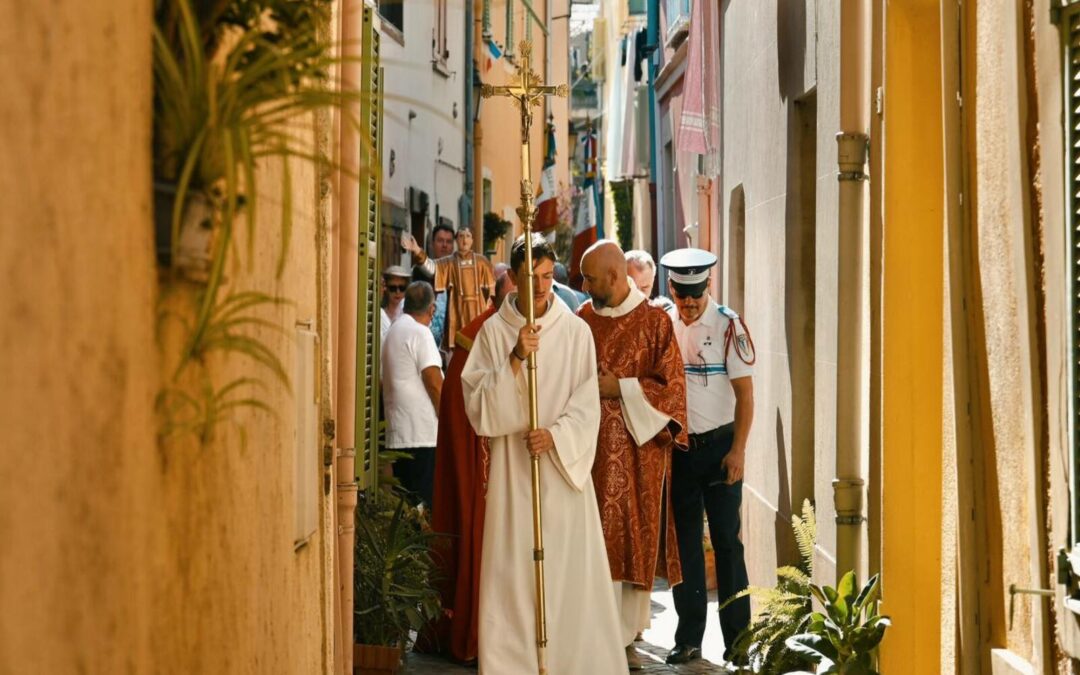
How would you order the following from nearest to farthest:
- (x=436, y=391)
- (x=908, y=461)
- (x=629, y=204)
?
(x=908, y=461) → (x=436, y=391) → (x=629, y=204)

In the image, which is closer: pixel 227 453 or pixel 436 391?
pixel 227 453

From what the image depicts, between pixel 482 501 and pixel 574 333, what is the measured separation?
1.26 meters

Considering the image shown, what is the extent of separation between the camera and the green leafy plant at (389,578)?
8.65m

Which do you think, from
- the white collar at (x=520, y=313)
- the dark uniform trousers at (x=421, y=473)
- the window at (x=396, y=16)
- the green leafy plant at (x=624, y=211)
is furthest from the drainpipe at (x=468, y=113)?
the white collar at (x=520, y=313)

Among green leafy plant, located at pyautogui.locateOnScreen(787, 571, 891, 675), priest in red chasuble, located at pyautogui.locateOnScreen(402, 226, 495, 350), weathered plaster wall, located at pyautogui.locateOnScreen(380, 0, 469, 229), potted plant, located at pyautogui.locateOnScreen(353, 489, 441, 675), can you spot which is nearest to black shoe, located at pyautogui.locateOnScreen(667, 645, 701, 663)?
potted plant, located at pyautogui.locateOnScreen(353, 489, 441, 675)

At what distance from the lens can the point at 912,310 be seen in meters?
7.06

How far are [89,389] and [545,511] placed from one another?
20.7ft

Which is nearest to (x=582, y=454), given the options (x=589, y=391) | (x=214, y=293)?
(x=589, y=391)

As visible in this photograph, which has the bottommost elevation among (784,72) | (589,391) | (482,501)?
(482,501)

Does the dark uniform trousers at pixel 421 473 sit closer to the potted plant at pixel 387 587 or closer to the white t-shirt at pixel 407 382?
the white t-shirt at pixel 407 382

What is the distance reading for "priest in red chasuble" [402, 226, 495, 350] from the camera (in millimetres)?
15453

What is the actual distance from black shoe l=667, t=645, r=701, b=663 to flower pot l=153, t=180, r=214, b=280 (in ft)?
22.4

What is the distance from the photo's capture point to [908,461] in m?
7.07

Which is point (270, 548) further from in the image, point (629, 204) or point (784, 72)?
point (629, 204)
